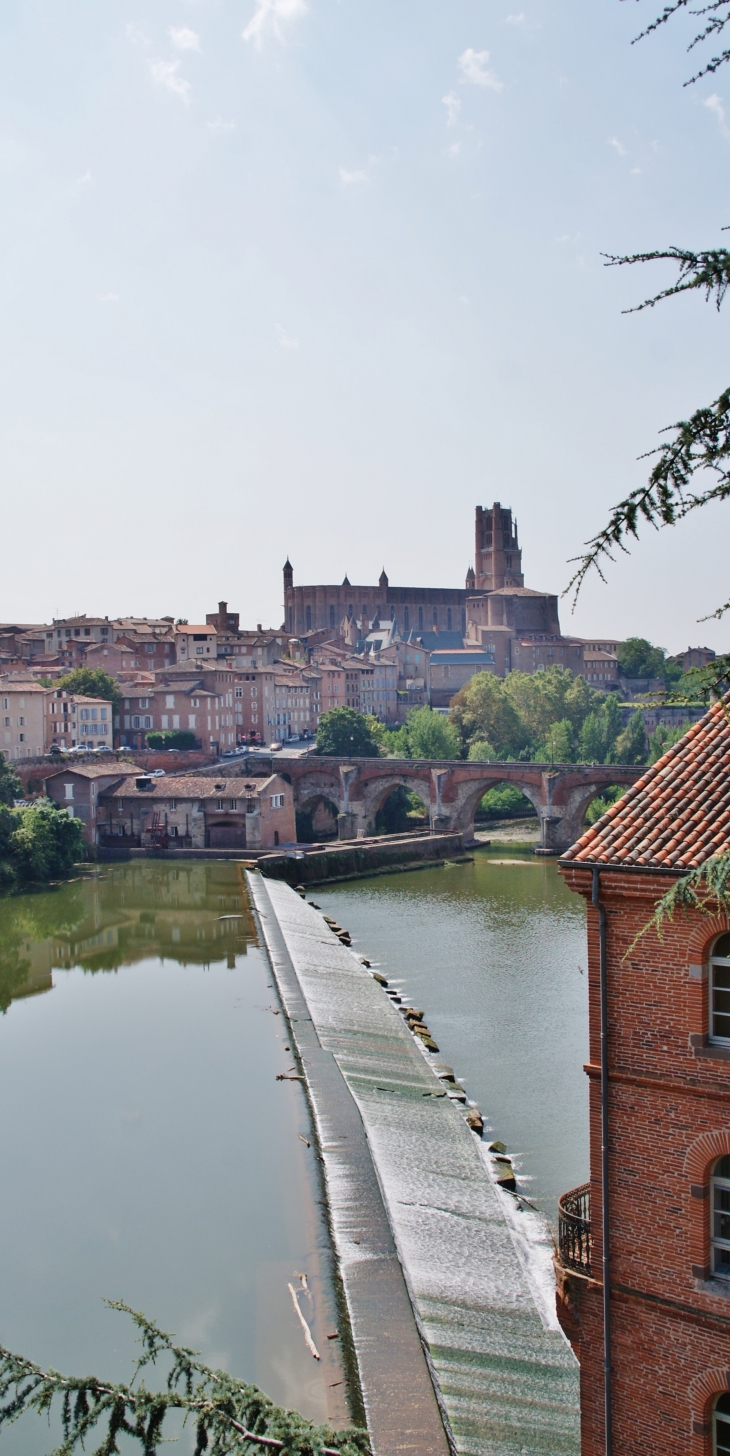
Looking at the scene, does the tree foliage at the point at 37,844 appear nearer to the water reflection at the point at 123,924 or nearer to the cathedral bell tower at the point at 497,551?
the water reflection at the point at 123,924

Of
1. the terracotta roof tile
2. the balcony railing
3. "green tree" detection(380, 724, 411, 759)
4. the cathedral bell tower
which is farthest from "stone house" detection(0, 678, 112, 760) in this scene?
the cathedral bell tower

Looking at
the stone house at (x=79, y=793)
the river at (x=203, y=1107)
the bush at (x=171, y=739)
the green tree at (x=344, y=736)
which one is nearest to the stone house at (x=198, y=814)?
the stone house at (x=79, y=793)

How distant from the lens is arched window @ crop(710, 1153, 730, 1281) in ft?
20.3

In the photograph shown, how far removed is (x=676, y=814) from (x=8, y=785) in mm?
38390

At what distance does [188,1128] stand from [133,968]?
11.1 metres

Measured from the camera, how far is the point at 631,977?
648 cm

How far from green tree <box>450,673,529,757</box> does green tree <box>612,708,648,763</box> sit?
256 inches

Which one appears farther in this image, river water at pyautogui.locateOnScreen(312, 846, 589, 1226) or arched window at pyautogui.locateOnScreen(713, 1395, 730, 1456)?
river water at pyautogui.locateOnScreen(312, 846, 589, 1226)

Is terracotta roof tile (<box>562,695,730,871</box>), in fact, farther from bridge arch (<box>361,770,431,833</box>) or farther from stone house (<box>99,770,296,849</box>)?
bridge arch (<box>361,770,431,833</box>)

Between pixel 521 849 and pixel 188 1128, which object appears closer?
pixel 188 1128

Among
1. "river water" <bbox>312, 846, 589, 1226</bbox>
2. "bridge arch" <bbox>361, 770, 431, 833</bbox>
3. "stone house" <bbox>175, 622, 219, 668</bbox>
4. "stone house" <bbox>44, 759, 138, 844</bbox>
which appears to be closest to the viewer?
"river water" <bbox>312, 846, 589, 1226</bbox>

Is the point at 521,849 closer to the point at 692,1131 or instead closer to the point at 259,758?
the point at 259,758

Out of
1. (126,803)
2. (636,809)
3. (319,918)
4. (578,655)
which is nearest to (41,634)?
(126,803)

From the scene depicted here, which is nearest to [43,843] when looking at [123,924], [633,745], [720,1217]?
[123,924]
